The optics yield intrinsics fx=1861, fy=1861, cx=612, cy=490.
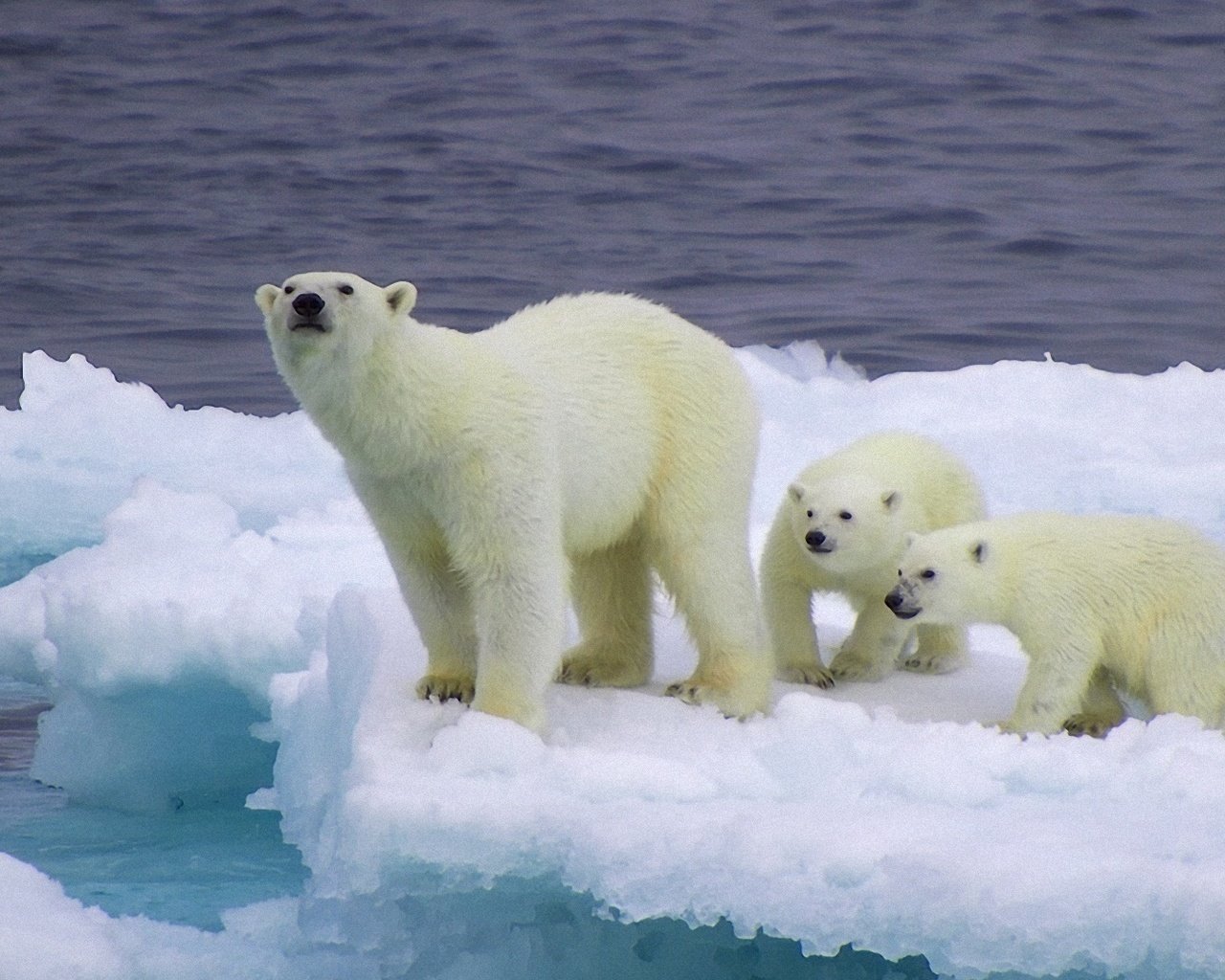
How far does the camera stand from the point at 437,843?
3.79 meters

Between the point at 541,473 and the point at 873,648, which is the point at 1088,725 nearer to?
the point at 873,648

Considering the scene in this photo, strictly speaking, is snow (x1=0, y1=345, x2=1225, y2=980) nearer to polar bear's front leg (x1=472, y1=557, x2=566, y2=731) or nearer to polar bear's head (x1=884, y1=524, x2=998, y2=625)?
polar bear's front leg (x1=472, y1=557, x2=566, y2=731)

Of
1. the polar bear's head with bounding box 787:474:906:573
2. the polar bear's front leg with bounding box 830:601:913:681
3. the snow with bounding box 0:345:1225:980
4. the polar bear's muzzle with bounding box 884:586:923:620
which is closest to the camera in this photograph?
the snow with bounding box 0:345:1225:980

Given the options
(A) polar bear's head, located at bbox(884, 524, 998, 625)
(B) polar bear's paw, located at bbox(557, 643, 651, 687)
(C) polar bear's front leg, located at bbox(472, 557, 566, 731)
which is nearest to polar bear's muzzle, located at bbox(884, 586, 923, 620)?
(A) polar bear's head, located at bbox(884, 524, 998, 625)

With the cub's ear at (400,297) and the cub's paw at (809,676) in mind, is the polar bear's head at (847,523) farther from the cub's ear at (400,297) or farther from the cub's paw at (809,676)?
the cub's ear at (400,297)

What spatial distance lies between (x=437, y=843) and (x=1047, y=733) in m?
1.74

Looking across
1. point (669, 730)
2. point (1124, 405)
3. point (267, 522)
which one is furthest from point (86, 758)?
point (1124, 405)

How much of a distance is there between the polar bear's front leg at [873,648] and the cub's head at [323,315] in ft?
6.40

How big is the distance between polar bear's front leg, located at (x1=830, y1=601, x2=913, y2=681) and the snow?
74 millimetres

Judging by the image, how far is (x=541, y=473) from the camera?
4.38 metres

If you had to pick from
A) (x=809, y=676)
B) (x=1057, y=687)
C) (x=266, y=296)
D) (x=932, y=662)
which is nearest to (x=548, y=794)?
(x=266, y=296)

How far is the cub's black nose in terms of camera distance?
409 centimetres

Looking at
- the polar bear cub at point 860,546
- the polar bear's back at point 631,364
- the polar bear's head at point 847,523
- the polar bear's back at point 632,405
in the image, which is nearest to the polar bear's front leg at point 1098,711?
the polar bear cub at point 860,546

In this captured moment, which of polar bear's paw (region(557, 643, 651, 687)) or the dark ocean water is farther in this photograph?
the dark ocean water
